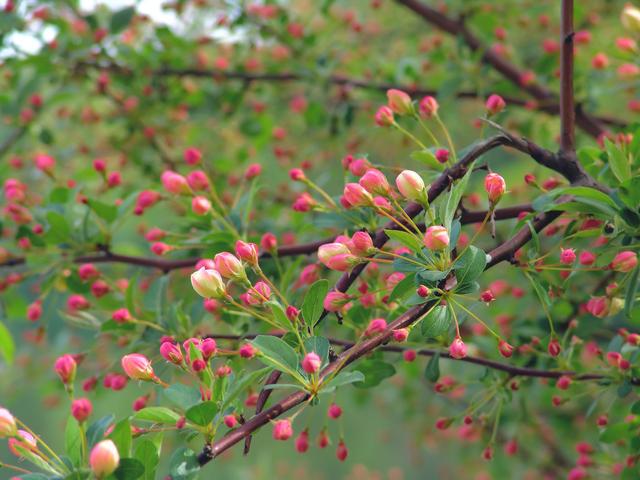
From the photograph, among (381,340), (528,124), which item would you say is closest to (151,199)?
(381,340)

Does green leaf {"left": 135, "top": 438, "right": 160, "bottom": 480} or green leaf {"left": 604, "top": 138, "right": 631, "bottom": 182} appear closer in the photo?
green leaf {"left": 135, "top": 438, "right": 160, "bottom": 480}

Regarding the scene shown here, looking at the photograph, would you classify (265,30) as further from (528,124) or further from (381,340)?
(381,340)

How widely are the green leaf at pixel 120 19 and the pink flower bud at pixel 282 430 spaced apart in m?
1.36

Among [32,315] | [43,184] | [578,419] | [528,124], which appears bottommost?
[578,419]

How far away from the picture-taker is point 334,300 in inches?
35.7

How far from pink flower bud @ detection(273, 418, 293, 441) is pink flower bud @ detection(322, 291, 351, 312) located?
0.52 feet

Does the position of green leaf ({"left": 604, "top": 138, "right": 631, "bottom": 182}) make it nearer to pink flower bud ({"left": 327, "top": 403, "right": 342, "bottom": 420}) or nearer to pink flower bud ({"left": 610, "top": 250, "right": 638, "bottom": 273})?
pink flower bud ({"left": 610, "top": 250, "right": 638, "bottom": 273})

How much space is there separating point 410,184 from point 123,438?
0.41 metres

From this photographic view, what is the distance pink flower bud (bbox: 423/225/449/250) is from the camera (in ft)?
2.59

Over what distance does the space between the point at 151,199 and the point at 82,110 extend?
4.11ft

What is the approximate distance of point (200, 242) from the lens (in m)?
1.23

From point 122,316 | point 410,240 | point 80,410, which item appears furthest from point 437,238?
point 122,316

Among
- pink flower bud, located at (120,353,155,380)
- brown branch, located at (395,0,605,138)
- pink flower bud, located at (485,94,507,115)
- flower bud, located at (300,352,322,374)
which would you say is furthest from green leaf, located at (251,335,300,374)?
brown branch, located at (395,0,605,138)

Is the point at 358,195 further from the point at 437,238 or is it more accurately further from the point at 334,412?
the point at 334,412
